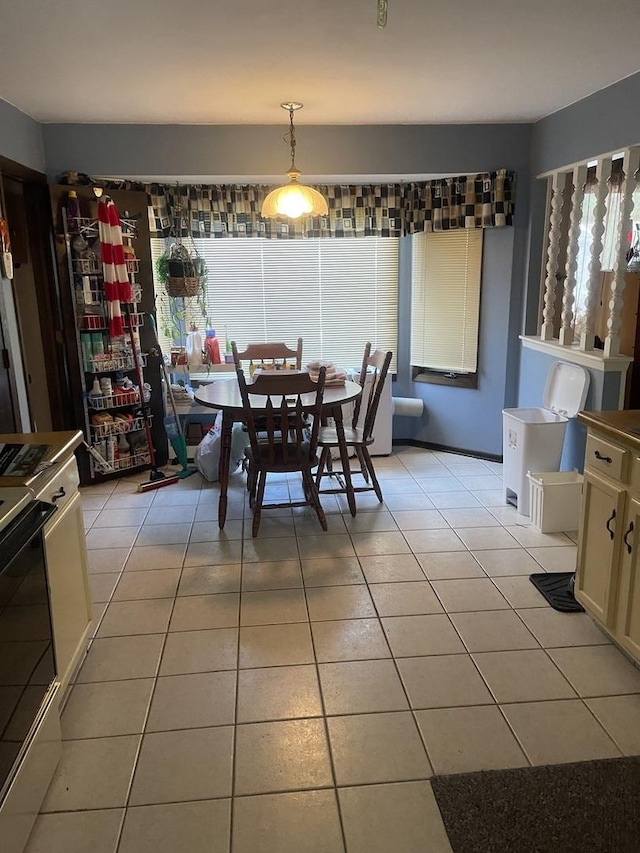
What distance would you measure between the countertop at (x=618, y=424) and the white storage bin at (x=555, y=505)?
103cm

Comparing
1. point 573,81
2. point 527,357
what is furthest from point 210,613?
point 573,81

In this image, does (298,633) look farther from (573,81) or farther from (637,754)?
(573,81)

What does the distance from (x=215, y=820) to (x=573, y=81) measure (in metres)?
3.72

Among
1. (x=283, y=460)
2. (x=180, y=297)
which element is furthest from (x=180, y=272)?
(x=283, y=460)

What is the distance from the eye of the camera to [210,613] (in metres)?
2.78

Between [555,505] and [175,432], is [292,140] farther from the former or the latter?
[555,505]

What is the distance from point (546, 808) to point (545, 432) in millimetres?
2321

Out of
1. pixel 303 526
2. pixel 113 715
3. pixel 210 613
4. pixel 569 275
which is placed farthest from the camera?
pixel 569 275

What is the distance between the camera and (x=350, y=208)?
4.85m

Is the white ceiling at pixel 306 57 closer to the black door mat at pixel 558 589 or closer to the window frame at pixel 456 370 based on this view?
the window frame at pixel 456 370

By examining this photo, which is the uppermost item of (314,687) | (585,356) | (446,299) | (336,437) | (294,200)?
(294,200)

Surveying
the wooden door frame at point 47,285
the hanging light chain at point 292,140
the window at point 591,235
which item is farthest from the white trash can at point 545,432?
the wooden door frame at point 47,285

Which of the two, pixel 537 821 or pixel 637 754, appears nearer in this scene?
pixel 537 821

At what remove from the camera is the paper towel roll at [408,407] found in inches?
202
